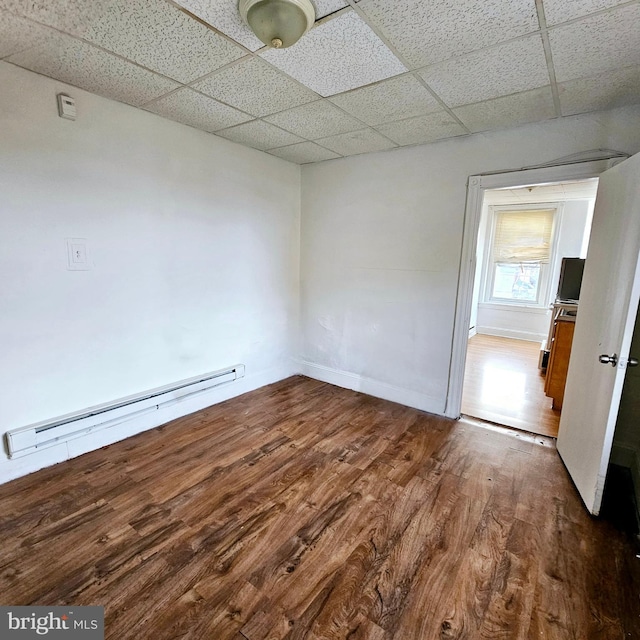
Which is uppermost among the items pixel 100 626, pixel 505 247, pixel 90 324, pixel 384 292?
pixel 505 247

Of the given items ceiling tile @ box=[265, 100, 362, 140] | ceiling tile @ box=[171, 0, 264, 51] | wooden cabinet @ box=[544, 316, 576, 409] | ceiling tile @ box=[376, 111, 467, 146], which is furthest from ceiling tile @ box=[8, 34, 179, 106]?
wooden cabinet @ box=[544, 316, 576, 409]

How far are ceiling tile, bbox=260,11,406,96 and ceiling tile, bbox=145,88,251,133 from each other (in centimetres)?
70

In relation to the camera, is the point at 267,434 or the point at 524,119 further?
the point at 267,434

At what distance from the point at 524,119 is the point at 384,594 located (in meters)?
3.03

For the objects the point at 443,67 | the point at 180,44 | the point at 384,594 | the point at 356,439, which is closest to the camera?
the point at 384,594

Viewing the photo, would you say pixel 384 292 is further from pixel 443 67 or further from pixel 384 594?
pixel 384 594

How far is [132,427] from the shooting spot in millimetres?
2684

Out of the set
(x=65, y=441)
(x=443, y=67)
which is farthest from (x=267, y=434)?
(x=443, y=67)

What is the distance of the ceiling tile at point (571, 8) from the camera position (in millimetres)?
1333

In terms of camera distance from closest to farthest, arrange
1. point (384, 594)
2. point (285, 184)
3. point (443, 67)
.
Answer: point (384, 594) < point (443, 67) < point (285, 184)

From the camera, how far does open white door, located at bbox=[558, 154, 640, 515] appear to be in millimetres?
1759

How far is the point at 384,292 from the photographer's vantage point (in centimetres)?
342

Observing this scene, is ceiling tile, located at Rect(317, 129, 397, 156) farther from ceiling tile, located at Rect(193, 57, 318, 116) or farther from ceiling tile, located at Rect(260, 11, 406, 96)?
ceiling tile, located at Rect(260, 11, 406, 96)

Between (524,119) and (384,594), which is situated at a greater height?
(524,119)
